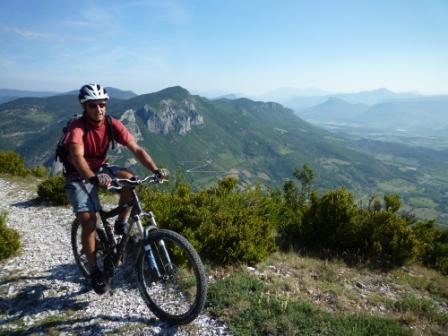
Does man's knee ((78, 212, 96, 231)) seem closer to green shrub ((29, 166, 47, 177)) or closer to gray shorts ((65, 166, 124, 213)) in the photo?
gray shorts ((65, 166, 124, 213))

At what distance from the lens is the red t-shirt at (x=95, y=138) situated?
5.35 m

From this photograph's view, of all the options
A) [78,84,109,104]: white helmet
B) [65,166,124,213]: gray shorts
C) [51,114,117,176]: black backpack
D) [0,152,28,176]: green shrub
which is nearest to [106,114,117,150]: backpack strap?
[51,114,117,176]: black backpack

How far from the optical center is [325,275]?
7762mm

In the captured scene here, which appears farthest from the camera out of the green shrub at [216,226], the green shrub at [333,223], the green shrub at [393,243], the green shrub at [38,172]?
the green shrub at [38,172]

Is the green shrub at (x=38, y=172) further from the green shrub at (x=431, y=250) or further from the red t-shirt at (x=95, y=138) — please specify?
the green shrub at (x=431, y=250)

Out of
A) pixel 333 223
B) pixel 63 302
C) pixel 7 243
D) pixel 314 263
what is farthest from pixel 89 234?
pixel 333 223

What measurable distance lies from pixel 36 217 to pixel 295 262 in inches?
388

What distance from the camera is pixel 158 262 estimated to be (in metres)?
5.14

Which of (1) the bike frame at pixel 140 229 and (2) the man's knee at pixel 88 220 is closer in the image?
(1) the bike frame at pixel 140 229

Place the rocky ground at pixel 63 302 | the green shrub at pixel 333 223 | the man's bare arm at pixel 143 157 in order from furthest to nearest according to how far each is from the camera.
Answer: the green shrub at pixel 333 223 → the man's bare arm at pixel 143 157 → the rocky ground at pixel 63 302

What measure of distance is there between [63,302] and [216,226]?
11.4ft

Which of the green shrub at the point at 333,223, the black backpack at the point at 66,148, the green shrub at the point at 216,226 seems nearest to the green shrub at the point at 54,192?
the green shrub at the point at 216,226

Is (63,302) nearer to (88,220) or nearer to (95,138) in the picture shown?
(88,220)

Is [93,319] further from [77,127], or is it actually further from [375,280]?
[375,280]
